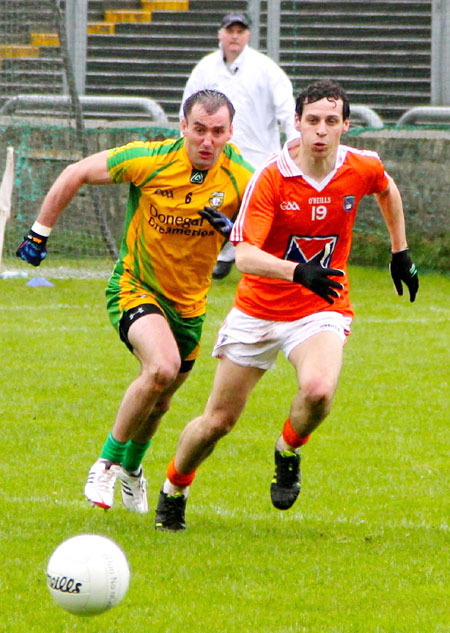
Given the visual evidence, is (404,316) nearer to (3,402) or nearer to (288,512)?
(3,402)

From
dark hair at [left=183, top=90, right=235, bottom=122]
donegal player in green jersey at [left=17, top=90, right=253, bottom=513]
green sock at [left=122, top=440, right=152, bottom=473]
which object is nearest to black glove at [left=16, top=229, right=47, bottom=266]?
donegal player in green jersey at [left=17, top=90, right=253, bottom=513]

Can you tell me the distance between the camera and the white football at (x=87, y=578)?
4484 millimetres

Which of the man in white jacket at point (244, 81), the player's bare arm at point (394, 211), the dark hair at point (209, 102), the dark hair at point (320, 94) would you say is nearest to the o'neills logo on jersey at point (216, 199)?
the dark hair at point (209, 102)

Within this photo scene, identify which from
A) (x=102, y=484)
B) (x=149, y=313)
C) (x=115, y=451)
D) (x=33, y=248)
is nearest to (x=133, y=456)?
(x=115, y=451)

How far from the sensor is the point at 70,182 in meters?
6.48

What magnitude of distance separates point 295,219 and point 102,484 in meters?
1.65

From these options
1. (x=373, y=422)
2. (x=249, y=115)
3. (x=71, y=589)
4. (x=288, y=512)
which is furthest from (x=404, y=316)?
(x=71, y=589)

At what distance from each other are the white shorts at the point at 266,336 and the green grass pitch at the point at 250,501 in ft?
2.79

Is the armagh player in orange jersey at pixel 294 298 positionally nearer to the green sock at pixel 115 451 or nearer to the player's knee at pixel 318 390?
the player's knee at pixel 318 390

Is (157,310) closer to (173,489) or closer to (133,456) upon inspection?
(133,456)

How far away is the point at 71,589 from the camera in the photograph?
448 cm

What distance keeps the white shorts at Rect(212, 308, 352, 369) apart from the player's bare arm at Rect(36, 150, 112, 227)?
104 cm

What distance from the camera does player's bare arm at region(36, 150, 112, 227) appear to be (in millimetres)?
6477

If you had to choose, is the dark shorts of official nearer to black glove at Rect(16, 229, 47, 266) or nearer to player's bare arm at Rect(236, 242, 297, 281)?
black glove at Rect(16, 229, 47, 266)
